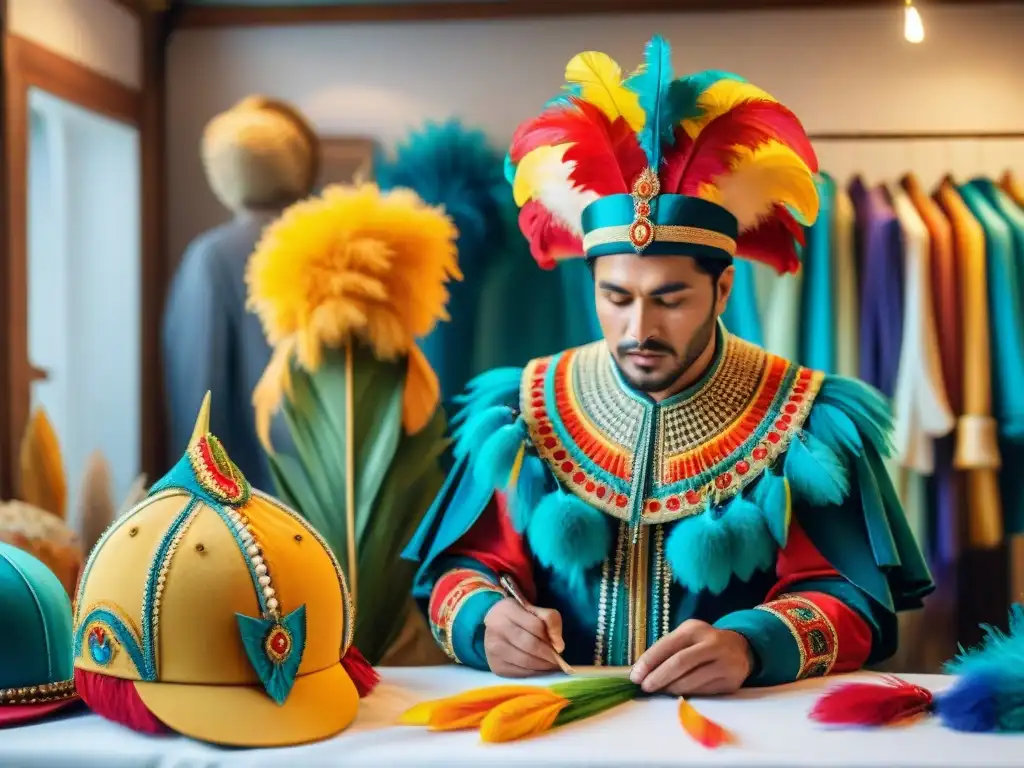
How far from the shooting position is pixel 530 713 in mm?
1090

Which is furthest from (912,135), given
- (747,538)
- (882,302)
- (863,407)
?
(747,538)

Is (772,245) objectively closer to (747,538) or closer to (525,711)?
(747,538)

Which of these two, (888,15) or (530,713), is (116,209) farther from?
(530,713)

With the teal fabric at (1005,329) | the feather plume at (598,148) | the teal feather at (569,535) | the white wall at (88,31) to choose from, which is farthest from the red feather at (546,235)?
the white wall at (88,31)

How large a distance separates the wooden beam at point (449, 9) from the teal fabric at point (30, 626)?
2.29 metres

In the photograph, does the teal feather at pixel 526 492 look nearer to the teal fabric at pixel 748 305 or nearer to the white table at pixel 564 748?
the white table at pixel 564 748

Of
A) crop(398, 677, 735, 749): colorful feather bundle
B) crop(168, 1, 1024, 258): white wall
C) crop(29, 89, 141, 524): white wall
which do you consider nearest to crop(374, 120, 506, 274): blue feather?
crop(168, 1, 1024, 258): white wall

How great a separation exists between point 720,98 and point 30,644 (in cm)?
102

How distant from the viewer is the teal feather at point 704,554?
4.54 ft

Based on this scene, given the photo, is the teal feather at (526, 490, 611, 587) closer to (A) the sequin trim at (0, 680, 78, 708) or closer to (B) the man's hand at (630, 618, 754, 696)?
(B) the man's hand at (630, 618, 754, 696)

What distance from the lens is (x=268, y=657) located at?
1.04 metres

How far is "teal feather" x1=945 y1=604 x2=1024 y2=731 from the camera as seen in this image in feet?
3.52

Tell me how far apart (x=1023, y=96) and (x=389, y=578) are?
2207 mm

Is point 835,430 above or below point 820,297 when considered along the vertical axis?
below
